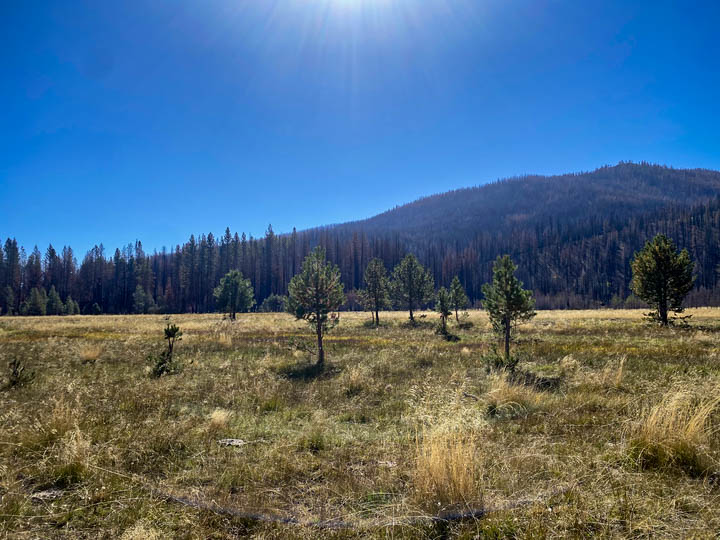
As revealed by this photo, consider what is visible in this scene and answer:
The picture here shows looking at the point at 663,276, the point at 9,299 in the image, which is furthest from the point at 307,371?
the point at 9,299

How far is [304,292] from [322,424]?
32.7ft

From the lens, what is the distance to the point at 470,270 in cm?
12500

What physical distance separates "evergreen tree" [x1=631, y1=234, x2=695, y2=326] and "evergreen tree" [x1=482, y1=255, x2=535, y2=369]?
65.2 ft

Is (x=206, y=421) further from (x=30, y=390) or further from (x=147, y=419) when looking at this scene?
(x=30, y=390)

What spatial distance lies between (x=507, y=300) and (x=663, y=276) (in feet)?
70.2

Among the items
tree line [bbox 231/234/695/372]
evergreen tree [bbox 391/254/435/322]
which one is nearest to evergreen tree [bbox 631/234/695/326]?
tree line [bbox 231/234/695/372]

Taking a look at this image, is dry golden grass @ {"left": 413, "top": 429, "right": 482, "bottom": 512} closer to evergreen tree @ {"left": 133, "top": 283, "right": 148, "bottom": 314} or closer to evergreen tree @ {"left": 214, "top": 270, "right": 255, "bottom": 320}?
evergreen tree @ {"left": 214, "top": 270, "right": 255, "bottom": 320}

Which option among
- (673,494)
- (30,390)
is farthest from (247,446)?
(30,390)

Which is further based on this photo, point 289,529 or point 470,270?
point 470,270

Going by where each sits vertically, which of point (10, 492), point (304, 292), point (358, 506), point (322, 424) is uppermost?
point (304, 292)

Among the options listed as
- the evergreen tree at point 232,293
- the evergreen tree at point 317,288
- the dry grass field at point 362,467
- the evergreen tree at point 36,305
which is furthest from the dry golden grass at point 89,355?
the evergreen tree at point 36,305

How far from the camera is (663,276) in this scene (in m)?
27.0

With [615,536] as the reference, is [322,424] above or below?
below

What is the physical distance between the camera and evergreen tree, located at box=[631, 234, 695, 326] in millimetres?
26250
